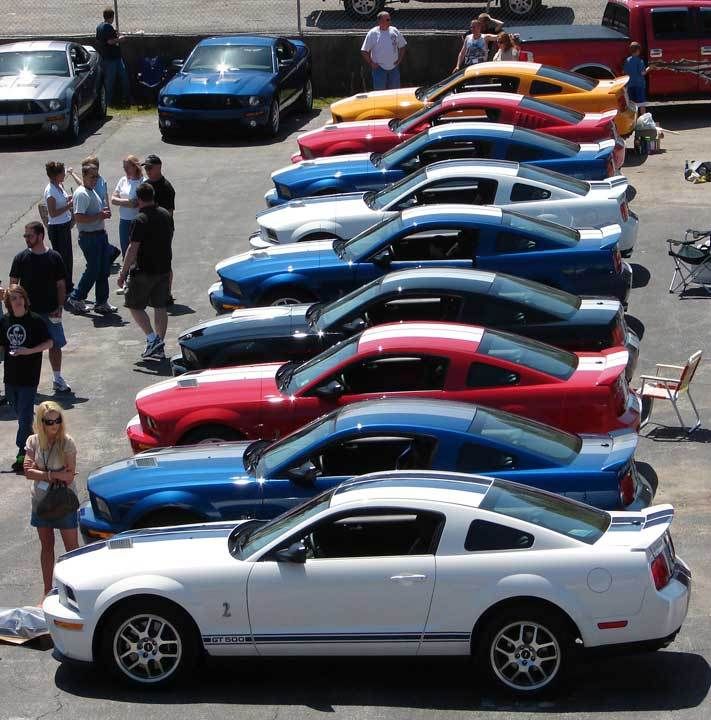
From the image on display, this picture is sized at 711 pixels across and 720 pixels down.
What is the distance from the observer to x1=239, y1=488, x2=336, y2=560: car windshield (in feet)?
26.0

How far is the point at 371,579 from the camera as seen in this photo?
7.63 metres

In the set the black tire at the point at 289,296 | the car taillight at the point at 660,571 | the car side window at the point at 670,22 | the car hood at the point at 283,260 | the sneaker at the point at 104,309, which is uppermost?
the car side window at the point at 670,22

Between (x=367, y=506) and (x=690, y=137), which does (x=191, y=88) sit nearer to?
(x=690, y=137)

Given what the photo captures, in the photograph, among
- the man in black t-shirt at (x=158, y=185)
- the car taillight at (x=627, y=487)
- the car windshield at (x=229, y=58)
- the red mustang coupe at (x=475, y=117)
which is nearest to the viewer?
the car taillight at (x=627, y=487)

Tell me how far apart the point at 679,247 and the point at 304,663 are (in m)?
9.24

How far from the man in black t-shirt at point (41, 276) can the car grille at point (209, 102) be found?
950cm

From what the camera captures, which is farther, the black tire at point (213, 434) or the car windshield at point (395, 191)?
the car windshield at point (395, 191)

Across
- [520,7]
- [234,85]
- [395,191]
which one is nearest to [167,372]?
[395,191]

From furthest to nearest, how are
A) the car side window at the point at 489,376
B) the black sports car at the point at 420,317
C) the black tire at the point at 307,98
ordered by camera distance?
the black tire at the point at 307,98
the black sports car at the point at 420,317
the car side window at the point at 489,376

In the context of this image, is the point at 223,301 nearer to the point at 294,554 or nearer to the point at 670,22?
the point at 294,554

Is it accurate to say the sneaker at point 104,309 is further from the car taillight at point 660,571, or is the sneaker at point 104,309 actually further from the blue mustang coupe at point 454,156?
the car taillight at point 660,571

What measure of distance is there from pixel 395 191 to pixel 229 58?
899 centimetres

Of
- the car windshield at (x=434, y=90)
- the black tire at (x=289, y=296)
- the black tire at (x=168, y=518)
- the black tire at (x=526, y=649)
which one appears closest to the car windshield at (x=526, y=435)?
the black tire at (x=526, y=649)

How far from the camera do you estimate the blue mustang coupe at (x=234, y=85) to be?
2178 centimetres
